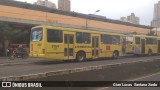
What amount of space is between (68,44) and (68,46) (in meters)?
0.15

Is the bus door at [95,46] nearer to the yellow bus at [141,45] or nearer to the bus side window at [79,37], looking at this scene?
the bus side window at [79,37]

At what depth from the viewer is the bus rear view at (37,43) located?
23.1 meters

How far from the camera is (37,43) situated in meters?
23.7

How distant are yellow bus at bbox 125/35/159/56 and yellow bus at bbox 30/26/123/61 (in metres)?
6.59

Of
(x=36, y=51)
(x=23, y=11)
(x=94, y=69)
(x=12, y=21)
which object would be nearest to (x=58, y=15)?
(x=23, y=11)

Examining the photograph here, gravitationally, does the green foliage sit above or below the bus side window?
above

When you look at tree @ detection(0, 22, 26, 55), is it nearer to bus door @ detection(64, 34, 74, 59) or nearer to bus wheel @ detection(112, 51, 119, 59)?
bus wheel @ detection(112, 51, 119, 59)

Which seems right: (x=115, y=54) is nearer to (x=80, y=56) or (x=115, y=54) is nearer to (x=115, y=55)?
(x=115, y=55)

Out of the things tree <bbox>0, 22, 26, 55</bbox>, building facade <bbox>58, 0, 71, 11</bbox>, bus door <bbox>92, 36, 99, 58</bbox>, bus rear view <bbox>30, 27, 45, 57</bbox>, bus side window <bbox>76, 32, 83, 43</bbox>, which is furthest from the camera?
building facade <bbox>58, 0, 71, 11</bbox>

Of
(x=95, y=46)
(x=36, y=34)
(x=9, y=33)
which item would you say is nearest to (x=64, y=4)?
(x=9, y=33)

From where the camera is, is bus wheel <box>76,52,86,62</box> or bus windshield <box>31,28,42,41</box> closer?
bus windshield <box>31,28,42,41</box>

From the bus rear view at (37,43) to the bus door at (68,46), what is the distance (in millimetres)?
2074

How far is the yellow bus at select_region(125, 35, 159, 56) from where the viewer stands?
37031 millimetres

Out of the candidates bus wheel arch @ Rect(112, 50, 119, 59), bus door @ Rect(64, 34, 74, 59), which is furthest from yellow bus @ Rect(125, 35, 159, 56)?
bus door @ Rect(64, 34, 74, 59)
